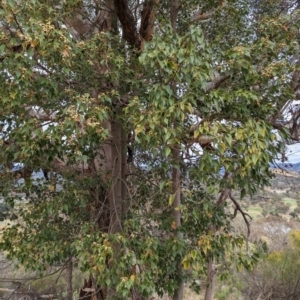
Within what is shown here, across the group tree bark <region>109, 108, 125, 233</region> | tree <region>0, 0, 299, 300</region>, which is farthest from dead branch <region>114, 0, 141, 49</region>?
tree bark <region>109, 108, 125, 233</region>

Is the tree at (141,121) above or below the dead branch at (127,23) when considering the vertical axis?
below

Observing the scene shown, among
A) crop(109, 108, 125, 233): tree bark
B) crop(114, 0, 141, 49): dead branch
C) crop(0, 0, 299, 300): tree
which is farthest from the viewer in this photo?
crop(109, 108, 125, 233): tree bark

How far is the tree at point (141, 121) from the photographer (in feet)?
7.49

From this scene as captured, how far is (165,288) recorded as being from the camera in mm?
3135

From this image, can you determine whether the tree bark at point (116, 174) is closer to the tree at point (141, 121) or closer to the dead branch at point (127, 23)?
the tree at point (141, 121)

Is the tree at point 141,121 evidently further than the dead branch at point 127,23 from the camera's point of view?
No

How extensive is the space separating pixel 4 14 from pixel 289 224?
12.8 meters

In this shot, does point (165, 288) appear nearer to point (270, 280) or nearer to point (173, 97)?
point (173, 97)

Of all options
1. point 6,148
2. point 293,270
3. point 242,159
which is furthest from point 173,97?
point 293,270

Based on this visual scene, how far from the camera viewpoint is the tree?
7.49ft

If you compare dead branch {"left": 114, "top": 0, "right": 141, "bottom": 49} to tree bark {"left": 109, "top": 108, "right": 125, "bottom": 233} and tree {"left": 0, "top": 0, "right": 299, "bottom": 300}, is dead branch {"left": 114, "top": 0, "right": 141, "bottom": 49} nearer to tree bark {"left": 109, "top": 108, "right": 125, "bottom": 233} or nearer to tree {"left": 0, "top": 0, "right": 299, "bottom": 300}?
tree {"left": 0, "top": 0, "right": 299, "bottom": 300}

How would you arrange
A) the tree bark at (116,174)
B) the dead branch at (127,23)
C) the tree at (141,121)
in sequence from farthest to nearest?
the tree bark at (116,174), the dead branch at (127,23), the tree at (141,121)

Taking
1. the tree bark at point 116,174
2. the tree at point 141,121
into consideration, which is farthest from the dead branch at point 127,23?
the tree bark at point 116,174

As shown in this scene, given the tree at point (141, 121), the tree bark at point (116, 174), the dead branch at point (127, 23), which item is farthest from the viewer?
the tree bark at point (116, 174)
